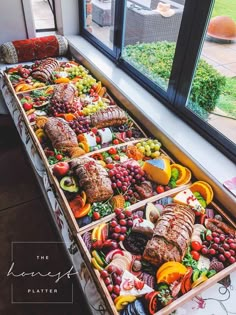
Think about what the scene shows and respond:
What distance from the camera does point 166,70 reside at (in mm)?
1577

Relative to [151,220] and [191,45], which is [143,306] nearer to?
[151,220]

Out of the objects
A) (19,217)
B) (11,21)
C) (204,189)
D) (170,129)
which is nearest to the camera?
(204,189)

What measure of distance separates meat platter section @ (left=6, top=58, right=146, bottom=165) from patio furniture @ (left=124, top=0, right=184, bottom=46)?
1.32ft

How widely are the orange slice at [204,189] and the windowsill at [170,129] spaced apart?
0.08 ft

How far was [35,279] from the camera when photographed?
1.41 m

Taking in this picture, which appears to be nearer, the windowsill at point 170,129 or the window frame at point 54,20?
the windowsill at point 170,129

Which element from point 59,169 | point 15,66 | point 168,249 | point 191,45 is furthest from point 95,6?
point 168,249

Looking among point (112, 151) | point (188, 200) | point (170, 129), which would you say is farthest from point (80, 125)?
point (188, 200)

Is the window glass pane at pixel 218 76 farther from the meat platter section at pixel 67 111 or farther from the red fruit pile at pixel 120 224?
the red fruit pile at pixel 120 224

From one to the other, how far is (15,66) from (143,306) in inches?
74.1

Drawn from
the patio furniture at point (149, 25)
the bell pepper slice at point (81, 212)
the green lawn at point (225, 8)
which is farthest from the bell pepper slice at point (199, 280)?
the patio furniture at point (149, 25)

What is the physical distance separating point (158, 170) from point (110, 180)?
22 cm

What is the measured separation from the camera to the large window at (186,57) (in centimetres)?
125

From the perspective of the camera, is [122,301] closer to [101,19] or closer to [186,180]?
[186,180]
